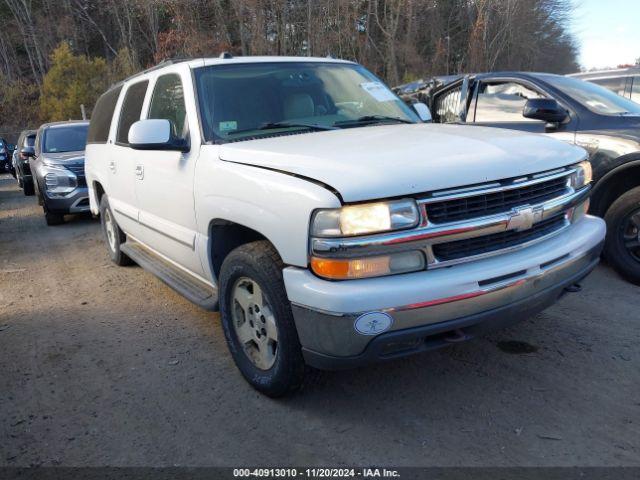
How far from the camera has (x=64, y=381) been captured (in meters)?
3.53

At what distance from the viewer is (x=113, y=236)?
613 centimetres

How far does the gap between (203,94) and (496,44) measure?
2743 centimetres

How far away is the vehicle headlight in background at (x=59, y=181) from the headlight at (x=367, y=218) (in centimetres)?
756

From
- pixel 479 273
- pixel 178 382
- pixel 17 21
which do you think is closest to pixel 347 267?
pixel 479 273

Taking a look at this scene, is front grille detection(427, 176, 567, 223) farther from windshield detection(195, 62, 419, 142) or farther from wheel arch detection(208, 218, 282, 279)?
windshield detection(195, 62, 419, 142)

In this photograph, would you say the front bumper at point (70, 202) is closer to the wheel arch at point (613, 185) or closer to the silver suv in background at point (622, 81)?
→ the wheel arch at point (613, 185)

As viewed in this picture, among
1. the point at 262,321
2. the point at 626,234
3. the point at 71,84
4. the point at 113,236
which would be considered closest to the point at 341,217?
the point at 262,321

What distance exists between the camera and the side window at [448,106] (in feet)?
20.9

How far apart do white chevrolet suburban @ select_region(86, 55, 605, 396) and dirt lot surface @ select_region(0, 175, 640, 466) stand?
0.34m

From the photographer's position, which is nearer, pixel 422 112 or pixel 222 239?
pixel 222 239

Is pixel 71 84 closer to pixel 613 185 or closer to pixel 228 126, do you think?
pixel 228 126

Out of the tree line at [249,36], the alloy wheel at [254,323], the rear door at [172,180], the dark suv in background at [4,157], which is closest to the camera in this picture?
the alloy wheel at [254,323]

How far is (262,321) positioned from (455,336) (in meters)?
1.07

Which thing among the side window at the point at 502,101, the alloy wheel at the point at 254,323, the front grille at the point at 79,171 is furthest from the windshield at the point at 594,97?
the front grille at the point at 79,171
